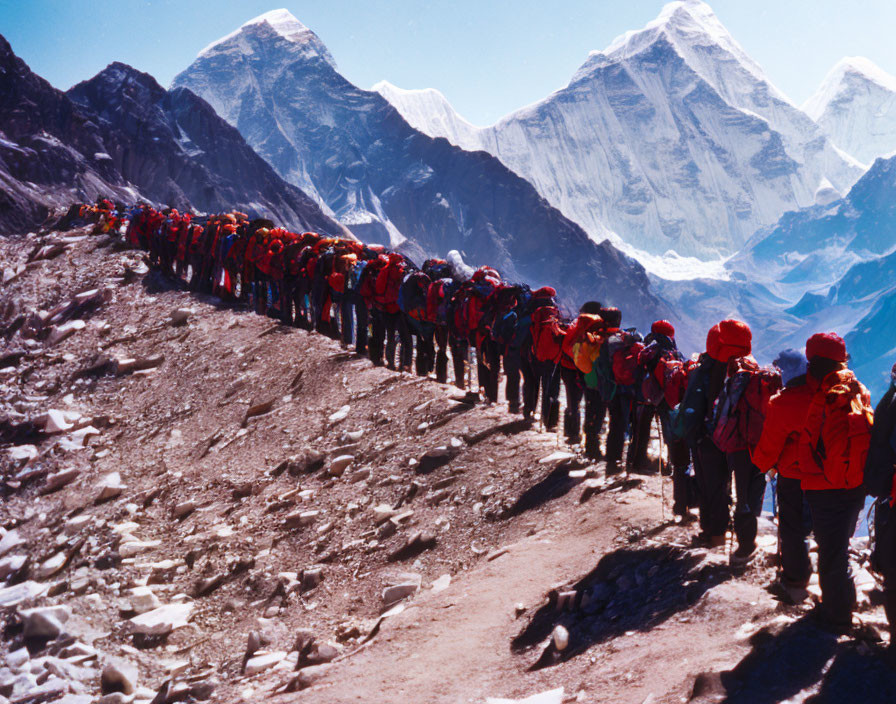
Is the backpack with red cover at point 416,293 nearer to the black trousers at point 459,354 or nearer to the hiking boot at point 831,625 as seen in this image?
the black trousers at point 459,354

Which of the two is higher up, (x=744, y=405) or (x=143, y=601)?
(x=744, y=405)

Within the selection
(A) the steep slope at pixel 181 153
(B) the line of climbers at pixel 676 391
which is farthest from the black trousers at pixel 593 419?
(A) the steep slope at pixel 181 153

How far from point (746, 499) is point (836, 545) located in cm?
105

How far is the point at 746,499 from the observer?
16.9 ft

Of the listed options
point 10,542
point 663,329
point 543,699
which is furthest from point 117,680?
point 663,329

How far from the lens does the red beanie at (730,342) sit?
5191 millimetres

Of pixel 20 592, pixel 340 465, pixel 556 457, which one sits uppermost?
pixel 556 457

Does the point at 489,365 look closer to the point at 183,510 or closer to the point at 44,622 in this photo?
the point at 183,510

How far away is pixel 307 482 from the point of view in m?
9.34

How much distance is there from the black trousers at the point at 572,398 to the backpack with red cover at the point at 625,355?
2.70 feet

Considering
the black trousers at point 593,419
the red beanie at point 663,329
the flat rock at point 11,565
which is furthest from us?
the flat rock at point 11,565

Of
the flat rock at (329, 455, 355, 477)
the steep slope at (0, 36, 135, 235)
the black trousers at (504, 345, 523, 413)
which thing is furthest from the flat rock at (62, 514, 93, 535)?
the steep slope at (0, 36, 135, 235)

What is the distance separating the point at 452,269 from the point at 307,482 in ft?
13.7

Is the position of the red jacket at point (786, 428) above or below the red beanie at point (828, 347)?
below
